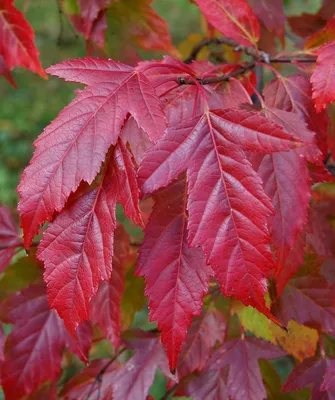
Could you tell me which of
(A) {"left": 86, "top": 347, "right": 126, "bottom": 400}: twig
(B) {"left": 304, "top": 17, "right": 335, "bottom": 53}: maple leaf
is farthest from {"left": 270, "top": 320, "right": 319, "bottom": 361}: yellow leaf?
(B) {"left": 304, "top": 17, "right": 335, "bottom": 53}: maple leaf

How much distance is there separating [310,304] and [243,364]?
152 millimetres

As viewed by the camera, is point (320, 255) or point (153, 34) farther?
point (153, 34)

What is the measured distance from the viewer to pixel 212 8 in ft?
2.50

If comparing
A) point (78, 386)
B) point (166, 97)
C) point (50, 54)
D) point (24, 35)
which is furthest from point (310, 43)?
point (50, 54)

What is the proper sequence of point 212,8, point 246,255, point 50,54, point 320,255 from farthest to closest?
point 50,54 < point 320,255 < point 212,8 < point 246,255

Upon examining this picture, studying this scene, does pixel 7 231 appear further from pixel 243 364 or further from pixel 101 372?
pixel 243 364

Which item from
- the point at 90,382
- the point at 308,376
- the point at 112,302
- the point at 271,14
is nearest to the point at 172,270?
the point at 112,302

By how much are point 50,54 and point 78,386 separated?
406 cm

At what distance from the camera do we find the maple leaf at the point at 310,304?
2.61 ft

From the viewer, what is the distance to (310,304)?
808 millimetres

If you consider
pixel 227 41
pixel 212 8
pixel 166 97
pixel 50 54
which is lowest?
pixel 166 97

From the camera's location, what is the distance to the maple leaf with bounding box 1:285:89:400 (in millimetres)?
837

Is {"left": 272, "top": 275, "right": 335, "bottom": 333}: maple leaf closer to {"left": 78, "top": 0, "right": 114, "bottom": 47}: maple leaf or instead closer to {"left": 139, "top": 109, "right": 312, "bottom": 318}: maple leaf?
{"left": 139, "top": 109, "right": 312, "bottom": 318}: maple leaf

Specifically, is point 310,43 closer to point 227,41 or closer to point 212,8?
point 212,8
